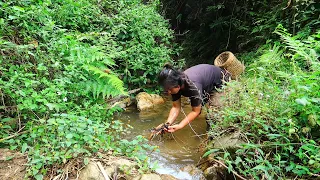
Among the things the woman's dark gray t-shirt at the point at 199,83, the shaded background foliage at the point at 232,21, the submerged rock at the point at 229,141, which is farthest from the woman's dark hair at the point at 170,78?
the shaded background foliage at the point at 232,21

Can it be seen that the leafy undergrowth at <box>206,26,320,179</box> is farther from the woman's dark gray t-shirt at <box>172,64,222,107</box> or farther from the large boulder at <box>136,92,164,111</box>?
the large boulder at <box>136,92,164,111</box>

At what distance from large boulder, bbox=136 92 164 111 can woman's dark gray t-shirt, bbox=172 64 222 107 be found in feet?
5.44

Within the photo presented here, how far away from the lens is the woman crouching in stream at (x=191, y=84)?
3.21 meters

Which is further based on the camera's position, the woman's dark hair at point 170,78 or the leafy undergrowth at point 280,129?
the woman's dark hair at point 170,78

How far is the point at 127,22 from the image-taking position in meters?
6.00

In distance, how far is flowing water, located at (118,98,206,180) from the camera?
3205 millimetres

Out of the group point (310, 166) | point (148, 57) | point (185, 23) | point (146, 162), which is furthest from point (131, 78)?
point (185, 23)

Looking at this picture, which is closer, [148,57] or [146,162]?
[146,162]

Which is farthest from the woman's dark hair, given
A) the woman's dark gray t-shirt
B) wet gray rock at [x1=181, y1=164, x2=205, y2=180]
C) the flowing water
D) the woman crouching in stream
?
wet gray rock at [x1=181, y1=164, x2=205, y2=180]

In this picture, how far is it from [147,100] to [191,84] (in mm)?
2244

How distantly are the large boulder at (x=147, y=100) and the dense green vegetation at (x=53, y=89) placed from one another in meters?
0.96

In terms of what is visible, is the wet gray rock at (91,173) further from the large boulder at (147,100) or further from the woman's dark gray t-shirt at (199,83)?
the large boulder at (147,100)

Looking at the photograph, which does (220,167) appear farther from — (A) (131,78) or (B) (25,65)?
(A) (131,78)

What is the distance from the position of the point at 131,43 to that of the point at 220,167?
384cm
